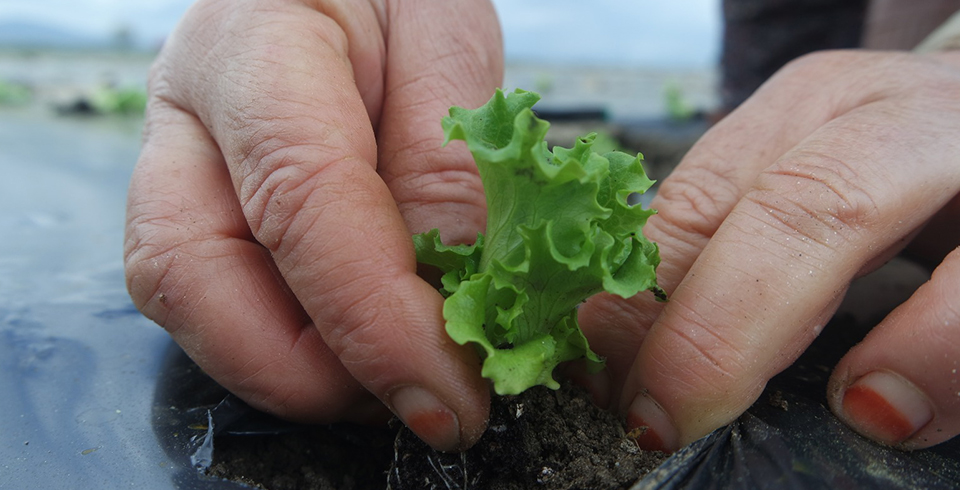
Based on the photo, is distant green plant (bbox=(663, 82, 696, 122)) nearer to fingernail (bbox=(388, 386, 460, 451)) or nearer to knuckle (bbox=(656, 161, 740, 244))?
knuckle (bbox=(656, 161, 740, 244))

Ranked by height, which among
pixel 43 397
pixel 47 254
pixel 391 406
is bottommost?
pixel 47 254

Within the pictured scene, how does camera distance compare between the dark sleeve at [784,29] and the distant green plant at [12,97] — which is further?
the distant green plant at [12,97]

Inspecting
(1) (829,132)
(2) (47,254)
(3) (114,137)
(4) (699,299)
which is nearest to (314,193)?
(4) (699,299)

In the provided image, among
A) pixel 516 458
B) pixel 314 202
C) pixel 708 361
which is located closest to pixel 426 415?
pixel 516 458

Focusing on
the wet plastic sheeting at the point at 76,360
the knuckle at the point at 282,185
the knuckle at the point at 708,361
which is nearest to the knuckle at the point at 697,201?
the knuckle at the point at 708,361

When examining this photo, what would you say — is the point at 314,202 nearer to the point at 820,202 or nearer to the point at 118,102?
the point at 820,202

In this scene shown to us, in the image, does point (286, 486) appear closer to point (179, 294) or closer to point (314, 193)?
point (179, 294)

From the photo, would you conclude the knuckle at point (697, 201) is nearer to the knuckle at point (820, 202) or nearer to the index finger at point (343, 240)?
the knuckle at point (820, 202)
